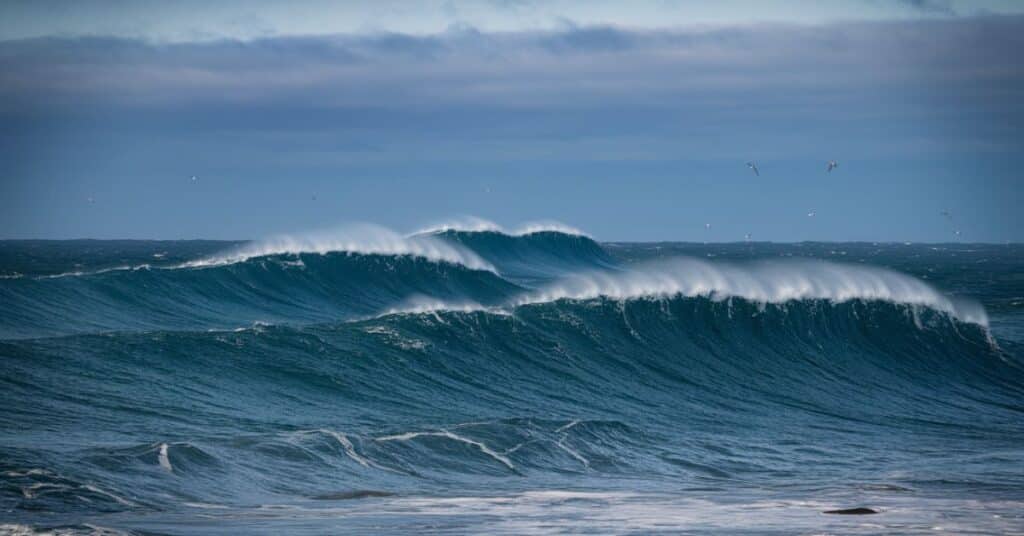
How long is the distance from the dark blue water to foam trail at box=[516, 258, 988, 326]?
0.09 metres

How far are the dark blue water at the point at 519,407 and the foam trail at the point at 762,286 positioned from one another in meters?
0.09

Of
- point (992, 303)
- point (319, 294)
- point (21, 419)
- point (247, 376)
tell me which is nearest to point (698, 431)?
point (247, 376)

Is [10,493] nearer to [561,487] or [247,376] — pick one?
[561,487]

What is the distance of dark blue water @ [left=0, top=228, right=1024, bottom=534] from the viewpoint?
1344 cm

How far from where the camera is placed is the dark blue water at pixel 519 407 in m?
13.4

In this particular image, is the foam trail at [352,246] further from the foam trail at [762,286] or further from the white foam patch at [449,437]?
the white foam patch at [449,437]

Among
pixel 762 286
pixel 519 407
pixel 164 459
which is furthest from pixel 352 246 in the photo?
pixel 164 459

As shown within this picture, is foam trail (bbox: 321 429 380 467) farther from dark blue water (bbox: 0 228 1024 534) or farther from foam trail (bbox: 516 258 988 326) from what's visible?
foam trail (bbox: 516 258 988 326)

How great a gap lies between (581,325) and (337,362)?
6785mm

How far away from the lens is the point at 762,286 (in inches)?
1271

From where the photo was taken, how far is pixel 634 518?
1321 cm

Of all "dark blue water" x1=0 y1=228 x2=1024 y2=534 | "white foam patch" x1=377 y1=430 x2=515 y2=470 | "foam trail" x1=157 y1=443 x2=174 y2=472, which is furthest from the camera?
"white foam patch" x1=377 y1=430 x2=515 y2=470

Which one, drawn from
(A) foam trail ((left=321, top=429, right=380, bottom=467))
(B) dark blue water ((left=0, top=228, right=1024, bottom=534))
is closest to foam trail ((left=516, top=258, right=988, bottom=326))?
(B) dark blue water ((left=0, top=228, right=1024, bottom=534))

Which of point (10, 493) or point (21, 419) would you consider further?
point (21, 419)
